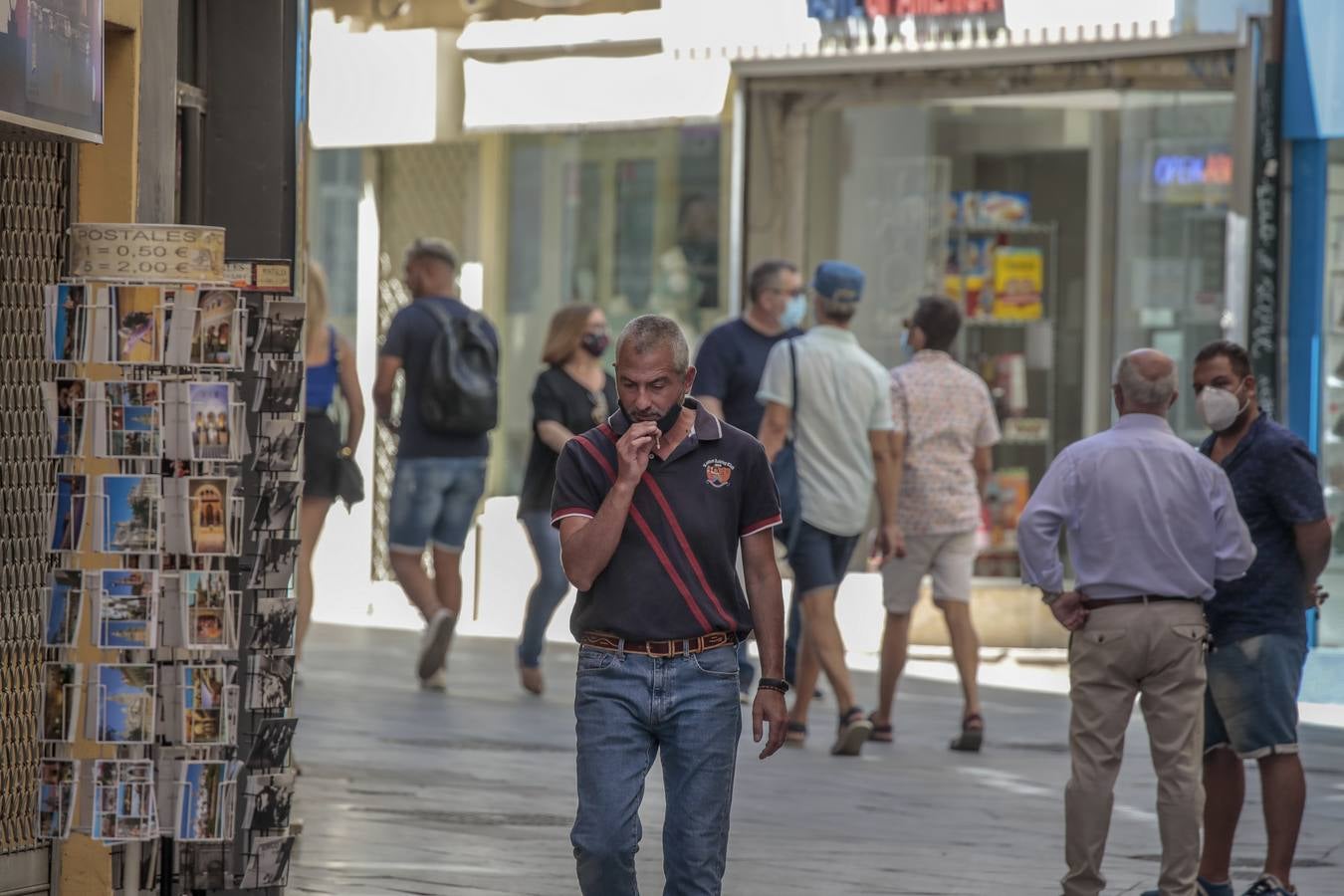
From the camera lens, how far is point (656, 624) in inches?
215

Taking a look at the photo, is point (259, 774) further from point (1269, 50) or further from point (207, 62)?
point (1269, 50)

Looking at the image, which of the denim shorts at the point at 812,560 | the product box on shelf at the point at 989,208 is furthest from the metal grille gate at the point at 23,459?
the product box on shelf at the point at 989,208

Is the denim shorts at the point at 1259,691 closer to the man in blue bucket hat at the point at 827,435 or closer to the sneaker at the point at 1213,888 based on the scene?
the sneaker at the point at 1213,888

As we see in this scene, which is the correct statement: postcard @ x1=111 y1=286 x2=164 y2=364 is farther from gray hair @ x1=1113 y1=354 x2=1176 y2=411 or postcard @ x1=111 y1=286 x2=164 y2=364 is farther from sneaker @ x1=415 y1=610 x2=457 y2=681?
sneaker @ x1=415 y1=610 x2=457 y2=681

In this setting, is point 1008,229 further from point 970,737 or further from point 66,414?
point 66,414

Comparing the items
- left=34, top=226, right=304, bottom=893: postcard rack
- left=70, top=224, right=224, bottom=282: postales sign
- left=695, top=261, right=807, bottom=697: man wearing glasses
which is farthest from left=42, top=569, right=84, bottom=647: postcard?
left=695, top=261, right=807, bottom=697: man wearing glasses

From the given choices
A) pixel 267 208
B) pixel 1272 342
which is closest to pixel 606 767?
pixel 267 208

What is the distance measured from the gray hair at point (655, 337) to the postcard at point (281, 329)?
4.25 ft

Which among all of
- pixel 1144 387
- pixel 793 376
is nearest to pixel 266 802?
pixel 1144 387

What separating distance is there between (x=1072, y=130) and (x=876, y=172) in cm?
126

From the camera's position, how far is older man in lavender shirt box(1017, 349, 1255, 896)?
7.05 meters

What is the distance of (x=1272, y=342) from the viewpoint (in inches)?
527

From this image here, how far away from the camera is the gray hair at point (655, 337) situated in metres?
5.41

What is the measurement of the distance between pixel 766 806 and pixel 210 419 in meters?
3.79
